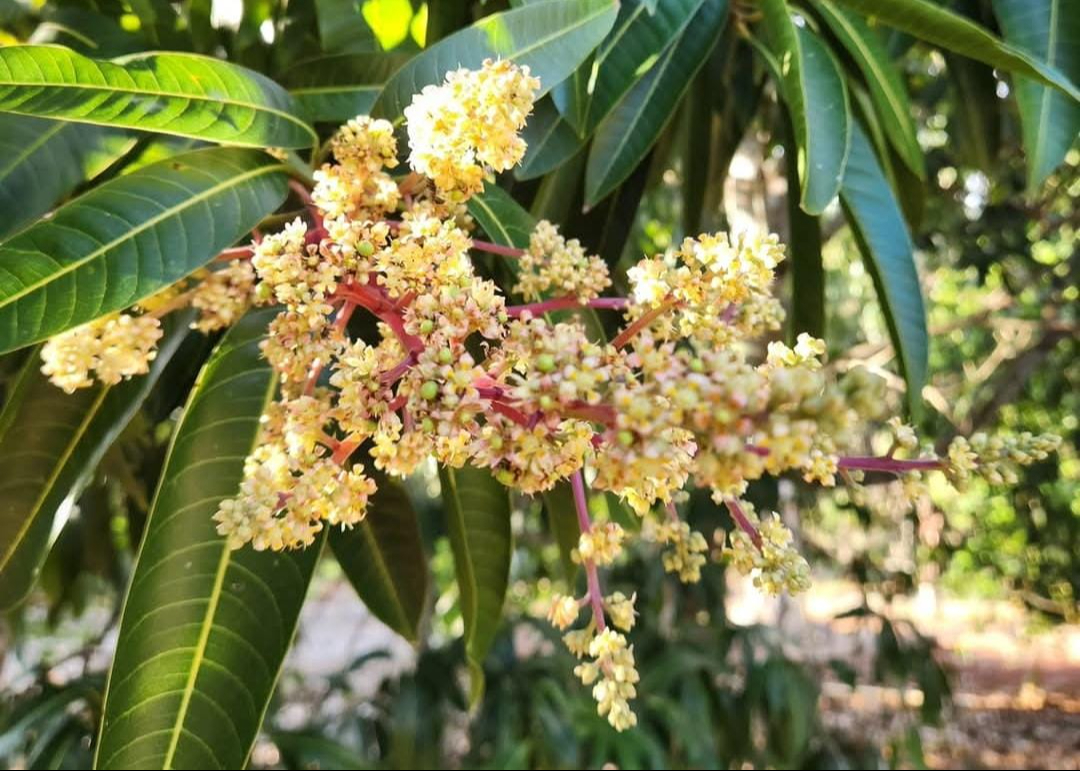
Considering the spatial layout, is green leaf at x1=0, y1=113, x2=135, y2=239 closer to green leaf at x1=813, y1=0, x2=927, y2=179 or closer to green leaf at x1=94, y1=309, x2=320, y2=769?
green leaf at x1=94, y1=309, x2=320, y2=769

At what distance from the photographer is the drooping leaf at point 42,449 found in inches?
30.1

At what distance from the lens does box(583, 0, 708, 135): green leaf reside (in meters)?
0.80

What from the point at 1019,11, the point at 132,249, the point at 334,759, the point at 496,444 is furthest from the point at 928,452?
the point at 334,759

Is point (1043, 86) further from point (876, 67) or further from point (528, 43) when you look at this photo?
point (528, 43)

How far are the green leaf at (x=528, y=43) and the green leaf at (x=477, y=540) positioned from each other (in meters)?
0.34

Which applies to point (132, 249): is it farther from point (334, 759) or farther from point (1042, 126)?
point (334, 759)

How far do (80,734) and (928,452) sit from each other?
1552 millimetres

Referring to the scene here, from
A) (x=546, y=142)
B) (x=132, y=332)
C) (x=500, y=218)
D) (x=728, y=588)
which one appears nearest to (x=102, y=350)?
(x=132, y=332)

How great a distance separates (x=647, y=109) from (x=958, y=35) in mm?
281

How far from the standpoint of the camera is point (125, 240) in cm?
58

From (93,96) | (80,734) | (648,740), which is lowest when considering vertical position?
(648,740)

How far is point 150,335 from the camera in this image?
0.62m

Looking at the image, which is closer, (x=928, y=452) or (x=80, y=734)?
(x=928, y=452)

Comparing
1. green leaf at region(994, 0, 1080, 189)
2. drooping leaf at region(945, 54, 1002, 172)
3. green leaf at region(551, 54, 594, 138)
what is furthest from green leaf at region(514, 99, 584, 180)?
drooping leaf at region(945, 54, 1002, 172)
